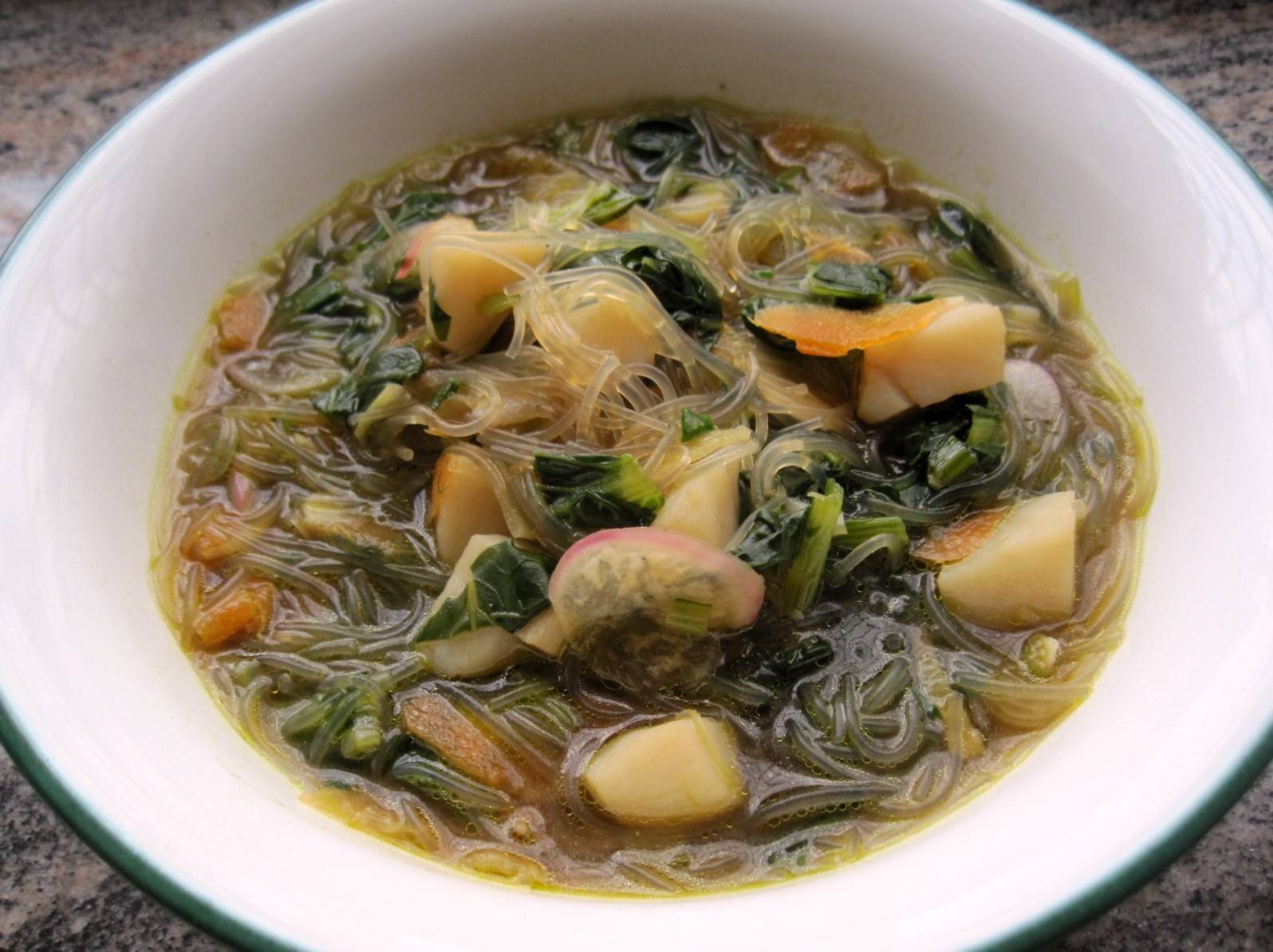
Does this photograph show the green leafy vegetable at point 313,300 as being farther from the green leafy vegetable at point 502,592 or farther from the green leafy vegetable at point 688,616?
the green leafy vegetable at point 688,616

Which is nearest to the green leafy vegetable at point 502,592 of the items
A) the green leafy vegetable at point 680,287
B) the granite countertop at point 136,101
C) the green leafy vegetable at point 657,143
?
→ the green leafy vegetable at point 680,287

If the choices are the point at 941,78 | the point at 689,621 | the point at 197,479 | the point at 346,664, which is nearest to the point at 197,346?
the point at 197,479

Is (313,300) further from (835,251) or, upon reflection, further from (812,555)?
(812,555)

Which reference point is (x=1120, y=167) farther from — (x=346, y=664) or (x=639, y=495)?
(x=346, y=664)

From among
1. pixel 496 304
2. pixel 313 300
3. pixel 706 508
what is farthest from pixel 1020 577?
pixel 313 300

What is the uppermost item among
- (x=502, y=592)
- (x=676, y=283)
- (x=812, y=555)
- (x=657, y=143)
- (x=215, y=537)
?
(x=657, y=143)

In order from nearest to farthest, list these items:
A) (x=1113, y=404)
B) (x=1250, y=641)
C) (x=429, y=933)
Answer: (x=429, y=933), (x=1250, y=641), (x=1113, y=404)
